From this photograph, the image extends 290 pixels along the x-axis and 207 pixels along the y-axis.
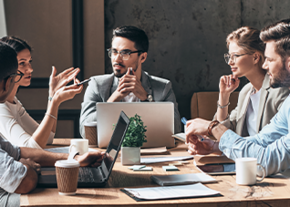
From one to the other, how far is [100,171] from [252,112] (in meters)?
1.24

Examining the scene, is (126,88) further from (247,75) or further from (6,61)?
(6,61)

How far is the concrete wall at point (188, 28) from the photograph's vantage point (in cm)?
352

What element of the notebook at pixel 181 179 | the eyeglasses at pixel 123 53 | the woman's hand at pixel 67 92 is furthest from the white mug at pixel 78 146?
the eyeglasses at pixel 123 53

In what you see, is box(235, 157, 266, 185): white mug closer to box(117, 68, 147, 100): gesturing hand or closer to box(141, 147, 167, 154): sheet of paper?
box(141, 147, 167, 154): sheet of paper

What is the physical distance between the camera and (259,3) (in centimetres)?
366

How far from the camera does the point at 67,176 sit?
1.03 metres

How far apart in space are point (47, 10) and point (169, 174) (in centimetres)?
268

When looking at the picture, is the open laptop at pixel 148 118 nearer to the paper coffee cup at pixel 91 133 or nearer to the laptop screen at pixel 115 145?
the paper coffee cup at pixel 91 133

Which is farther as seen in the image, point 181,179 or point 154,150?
point 154,150

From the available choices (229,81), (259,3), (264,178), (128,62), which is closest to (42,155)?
(264,178)

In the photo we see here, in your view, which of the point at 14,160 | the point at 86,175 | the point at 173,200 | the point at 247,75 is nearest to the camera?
the point at 173,200

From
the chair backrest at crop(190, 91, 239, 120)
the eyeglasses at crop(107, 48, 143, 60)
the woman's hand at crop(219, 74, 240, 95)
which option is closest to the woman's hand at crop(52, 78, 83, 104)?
the eyeglasses at crop(107, 48, 143, 60)

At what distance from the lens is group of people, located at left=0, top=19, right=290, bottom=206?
1.21 meters

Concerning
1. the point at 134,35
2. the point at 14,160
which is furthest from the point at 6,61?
the point at 134,35
